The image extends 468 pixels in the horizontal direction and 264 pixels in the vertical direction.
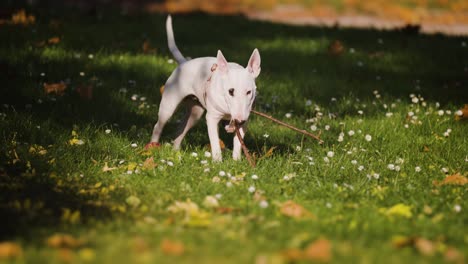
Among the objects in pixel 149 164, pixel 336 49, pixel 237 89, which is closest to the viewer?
pixel 237 89

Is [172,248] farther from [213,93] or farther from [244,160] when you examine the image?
[244,160]

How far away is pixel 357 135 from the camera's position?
225 inches

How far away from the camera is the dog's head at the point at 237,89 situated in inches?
171

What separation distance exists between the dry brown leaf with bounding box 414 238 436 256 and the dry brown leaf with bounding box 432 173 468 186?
1.47 m

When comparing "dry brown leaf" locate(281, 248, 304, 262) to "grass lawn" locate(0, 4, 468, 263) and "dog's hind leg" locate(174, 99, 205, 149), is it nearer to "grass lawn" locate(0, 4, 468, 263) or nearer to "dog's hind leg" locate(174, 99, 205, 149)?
"grass lawn" locate(0, 4, 468, 263)

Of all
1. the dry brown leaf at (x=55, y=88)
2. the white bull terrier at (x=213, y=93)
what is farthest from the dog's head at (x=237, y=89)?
the dry brown leaf at (x=55, y=88)

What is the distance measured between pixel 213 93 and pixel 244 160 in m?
0.61

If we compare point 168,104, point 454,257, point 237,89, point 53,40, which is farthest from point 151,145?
point 53,40

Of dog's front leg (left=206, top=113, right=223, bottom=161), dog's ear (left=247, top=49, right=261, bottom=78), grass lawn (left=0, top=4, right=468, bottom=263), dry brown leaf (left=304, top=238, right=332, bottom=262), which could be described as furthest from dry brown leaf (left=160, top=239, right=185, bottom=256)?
dog's ear (left=247, top=49, right=261, bottom=78)

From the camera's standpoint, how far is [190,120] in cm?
533

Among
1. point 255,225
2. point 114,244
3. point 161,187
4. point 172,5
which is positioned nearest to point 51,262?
point 114,244

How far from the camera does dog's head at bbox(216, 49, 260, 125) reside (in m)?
4.35

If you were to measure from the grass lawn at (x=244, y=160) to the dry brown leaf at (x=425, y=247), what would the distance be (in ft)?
0.03

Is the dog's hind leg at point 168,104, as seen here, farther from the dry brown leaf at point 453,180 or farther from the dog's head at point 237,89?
the dry brown leaf at point 453,180
